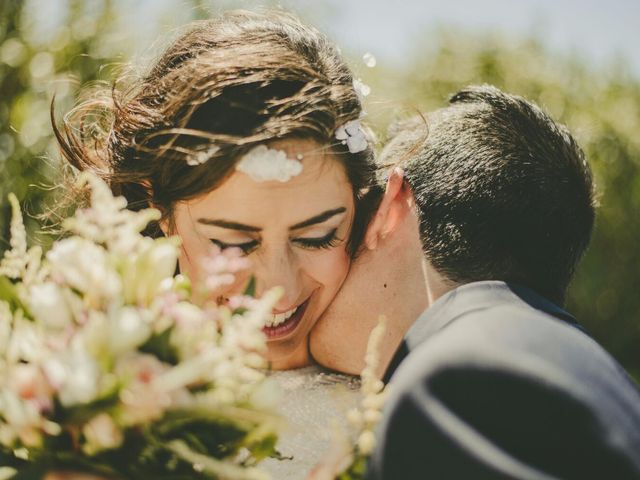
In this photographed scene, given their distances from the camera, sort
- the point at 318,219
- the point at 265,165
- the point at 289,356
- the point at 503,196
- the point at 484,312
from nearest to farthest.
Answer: the point at 484,312 < the point at 265,165 < the point at 318,219 < the point at 503,196 < the point at 289,356

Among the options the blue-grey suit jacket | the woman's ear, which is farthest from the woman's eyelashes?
the blue-grey suit jacket

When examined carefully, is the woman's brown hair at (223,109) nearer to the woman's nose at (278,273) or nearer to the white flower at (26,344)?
the woman's nose at (278,273)

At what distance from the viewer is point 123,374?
4.83 feet

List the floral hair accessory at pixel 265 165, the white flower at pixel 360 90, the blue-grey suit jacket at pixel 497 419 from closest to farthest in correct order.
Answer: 1. the blue-grey suit jacket at pixel 497 419
2. the floral hair accessory at pixel 265 165
3. the white flower at pixel 360 90

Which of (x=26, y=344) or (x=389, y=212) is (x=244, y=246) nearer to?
(x=389, y=212)

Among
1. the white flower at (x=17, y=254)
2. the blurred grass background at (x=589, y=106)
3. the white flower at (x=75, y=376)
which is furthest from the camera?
the blurred grass background at (x=589, y=106)

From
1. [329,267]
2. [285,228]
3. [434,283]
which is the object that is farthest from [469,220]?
[285,228]

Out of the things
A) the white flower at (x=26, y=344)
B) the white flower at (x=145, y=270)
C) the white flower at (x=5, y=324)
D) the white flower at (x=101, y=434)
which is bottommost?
the white flower at (x=101, y=434)

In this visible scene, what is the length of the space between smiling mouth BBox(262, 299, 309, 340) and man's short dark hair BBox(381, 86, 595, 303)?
60 centimetres

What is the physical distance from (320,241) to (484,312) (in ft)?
3.15

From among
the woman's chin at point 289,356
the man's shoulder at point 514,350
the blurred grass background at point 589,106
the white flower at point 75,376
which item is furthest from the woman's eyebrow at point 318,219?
the blurred grass background at point 589,106

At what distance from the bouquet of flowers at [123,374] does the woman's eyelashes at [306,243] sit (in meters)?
0.78

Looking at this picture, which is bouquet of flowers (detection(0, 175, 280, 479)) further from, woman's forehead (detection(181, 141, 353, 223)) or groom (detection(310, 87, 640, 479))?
woman's forehead (detection(181, 141, 353, 223))

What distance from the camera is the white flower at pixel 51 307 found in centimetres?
161
